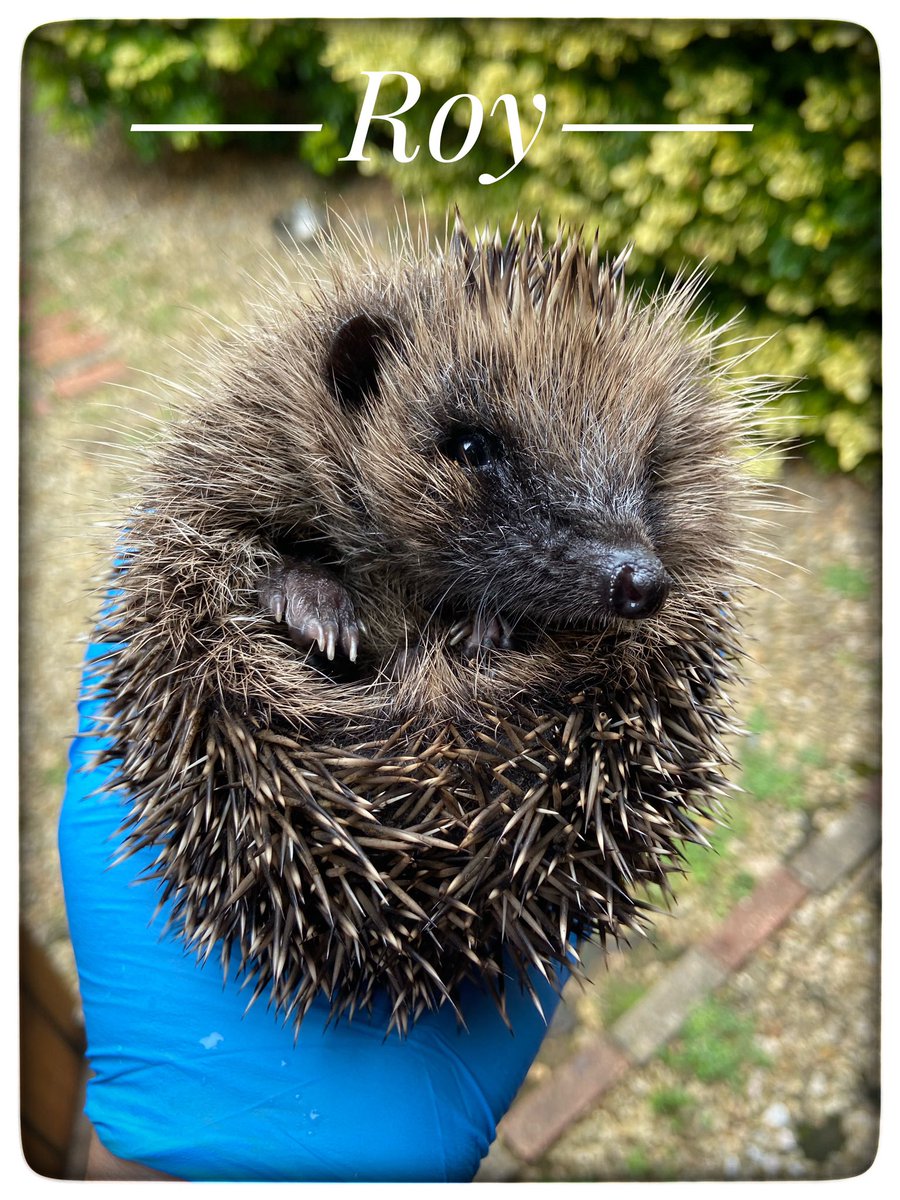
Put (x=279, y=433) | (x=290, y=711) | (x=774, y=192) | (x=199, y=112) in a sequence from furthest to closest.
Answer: (x=774, y=192) < (x=199, y=112) < (x=279, y=433) < (x=290, y=711)

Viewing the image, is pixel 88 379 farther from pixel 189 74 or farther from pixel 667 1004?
pixel 667 1004

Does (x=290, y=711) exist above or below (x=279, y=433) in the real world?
below

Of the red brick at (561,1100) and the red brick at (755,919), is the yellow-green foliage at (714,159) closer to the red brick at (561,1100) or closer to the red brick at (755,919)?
the red brick at (755,919)

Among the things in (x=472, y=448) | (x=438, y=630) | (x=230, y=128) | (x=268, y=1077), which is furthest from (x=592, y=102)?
(x=268, y=1077)

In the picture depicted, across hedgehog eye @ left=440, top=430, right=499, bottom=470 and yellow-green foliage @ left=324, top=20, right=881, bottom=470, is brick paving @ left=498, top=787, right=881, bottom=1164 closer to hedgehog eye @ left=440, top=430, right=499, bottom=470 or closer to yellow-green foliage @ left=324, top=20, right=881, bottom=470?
yellow-green foliage @ left=324, top=20, right=881, bottom=470

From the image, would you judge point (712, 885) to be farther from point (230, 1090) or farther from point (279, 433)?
point (279, 433)

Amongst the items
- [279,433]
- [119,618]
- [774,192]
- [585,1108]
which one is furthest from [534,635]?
[774,192]

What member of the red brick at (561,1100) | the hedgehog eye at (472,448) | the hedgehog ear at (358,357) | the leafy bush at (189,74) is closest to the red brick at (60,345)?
the leafy bush at (189,74)

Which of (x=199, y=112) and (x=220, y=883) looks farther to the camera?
(x=199, y=112)
